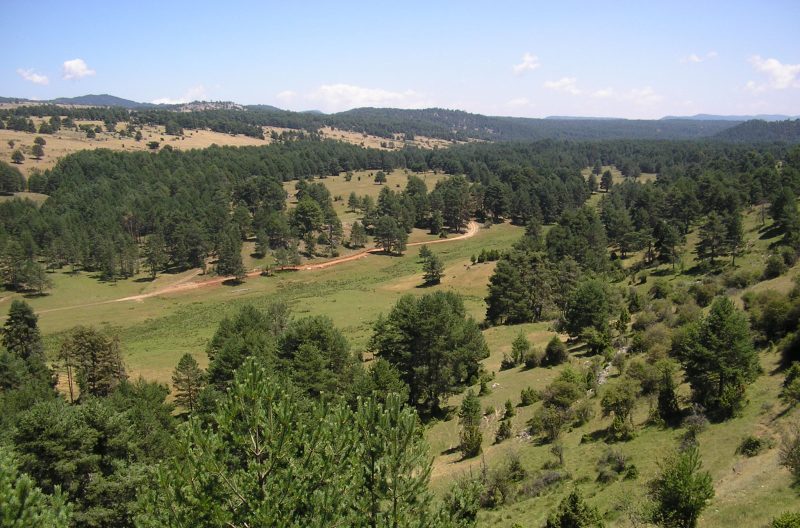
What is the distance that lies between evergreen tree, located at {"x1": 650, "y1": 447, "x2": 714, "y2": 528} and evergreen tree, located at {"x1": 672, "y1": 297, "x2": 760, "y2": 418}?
11.2m

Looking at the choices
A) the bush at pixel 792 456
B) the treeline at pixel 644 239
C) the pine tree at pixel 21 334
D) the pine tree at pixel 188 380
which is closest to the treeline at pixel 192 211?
the treeline at pixel 644 239

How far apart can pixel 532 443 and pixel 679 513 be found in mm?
14678

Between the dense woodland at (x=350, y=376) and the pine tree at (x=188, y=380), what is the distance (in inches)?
8.5

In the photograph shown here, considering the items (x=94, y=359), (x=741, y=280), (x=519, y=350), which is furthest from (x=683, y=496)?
(x=94, y=359)

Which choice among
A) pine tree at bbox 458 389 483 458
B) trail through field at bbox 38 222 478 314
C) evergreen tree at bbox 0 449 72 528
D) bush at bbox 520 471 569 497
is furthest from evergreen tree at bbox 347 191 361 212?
evergreen tree at bbox 0 449 72 528

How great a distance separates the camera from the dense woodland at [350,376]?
13.3m

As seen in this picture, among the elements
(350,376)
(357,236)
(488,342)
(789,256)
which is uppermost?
(789,256)

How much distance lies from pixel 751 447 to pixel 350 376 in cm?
2703

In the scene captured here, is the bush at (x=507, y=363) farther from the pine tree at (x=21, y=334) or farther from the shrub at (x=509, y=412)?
the pine tree at (x=21, y=334)

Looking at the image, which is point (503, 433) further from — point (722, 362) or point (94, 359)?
point (94, 359)

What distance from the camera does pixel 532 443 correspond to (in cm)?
3206

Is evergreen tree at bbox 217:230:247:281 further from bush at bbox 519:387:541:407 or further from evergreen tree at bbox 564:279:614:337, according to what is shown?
bush at bbox 519:387:541:407

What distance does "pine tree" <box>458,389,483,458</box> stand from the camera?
109 feet

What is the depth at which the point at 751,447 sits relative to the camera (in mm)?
23078
